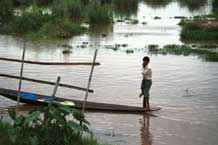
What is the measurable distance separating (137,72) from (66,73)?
2.53 metres

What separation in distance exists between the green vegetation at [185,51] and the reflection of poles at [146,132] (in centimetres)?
1104

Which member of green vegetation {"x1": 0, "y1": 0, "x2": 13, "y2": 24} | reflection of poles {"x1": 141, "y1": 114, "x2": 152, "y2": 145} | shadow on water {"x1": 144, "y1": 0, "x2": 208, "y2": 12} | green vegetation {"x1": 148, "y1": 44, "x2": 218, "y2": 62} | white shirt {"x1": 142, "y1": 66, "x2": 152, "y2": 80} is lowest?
reflection of poles {"x1": 141, "y1": 114, "x2": 152, "y2": 145}

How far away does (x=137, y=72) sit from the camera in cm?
1753

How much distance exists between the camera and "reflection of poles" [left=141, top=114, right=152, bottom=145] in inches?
361

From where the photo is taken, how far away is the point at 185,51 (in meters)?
23.5

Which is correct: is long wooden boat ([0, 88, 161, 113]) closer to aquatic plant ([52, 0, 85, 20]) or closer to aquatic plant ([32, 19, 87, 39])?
aquatic plant ([32, 19, 87, 39])

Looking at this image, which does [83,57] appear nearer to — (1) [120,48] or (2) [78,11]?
(1) [120,48]

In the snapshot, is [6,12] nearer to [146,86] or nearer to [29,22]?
[29,22]

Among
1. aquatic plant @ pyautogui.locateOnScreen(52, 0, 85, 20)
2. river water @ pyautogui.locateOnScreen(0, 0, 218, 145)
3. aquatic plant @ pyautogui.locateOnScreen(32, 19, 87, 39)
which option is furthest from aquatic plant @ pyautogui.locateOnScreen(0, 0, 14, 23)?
river water @ pyautogui.locateOnScreen(0, 0, 218, 145)

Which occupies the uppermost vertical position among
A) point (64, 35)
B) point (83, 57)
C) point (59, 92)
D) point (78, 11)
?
point (78, 11)

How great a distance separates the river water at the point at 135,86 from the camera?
985cm

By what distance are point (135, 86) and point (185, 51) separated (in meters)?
9.12

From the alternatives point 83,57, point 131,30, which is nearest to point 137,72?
point 83,57

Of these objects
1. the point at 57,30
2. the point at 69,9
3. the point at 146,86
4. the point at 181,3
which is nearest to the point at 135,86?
the point at 146,86
